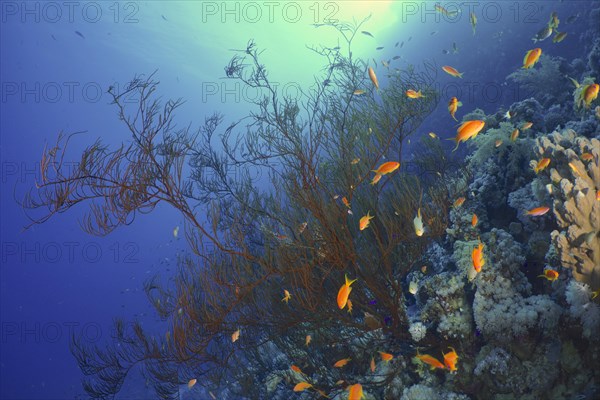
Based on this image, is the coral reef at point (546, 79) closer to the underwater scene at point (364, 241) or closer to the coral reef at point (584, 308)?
the underwater scene at point (364, 241)

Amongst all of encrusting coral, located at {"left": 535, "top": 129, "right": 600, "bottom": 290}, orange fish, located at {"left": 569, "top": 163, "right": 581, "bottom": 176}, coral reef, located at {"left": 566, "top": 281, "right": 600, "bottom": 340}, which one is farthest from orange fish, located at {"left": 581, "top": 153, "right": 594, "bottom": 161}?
coral reef, located at {"left": 566, "top": 281, "right": 600, "bottom": 340}

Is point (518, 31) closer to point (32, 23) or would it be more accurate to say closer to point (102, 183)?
point (102, 183)

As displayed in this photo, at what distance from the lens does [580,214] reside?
3.58 meters

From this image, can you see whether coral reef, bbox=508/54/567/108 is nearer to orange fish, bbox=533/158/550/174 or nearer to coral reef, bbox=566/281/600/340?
orange fish, bbox=533/158/550/174

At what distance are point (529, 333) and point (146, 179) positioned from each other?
15.7ft

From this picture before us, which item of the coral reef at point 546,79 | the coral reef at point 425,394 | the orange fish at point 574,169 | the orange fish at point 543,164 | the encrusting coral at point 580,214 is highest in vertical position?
the coral reef at point 546,79

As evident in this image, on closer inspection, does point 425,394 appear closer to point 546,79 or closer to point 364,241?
point 364,241

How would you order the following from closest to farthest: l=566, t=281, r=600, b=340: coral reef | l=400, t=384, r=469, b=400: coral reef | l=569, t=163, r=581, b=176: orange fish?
l=566, t=281, r=600, b=340: coral reef, l=569, t=163, r=581, b=176: orange fish, l=400, t=384, r=469, b=400: coral reef

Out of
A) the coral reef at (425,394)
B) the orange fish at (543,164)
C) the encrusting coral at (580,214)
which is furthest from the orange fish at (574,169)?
the coral reef at (425,394)

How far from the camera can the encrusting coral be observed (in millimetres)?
3490

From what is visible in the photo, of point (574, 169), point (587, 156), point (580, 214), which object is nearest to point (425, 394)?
point (580, 214)

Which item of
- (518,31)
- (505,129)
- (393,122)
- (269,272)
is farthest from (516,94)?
(269,272)

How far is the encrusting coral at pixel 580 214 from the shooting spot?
3.49 metres

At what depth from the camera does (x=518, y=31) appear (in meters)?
17.6
